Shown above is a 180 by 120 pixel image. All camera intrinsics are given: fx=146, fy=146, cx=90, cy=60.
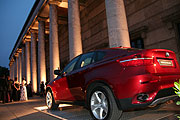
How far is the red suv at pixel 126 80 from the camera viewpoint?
8.24 feet

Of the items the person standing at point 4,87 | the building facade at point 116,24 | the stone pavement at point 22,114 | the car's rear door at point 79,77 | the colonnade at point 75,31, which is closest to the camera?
the car's rear door at point 79,77

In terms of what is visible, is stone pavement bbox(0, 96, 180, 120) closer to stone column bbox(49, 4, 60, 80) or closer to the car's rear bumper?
the car's rear bumper

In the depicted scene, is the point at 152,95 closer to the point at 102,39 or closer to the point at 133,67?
the point at 133,67

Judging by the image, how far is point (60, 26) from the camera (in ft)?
82.5

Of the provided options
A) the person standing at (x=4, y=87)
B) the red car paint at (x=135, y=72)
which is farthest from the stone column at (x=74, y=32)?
the red car paint at (x=135, y=72)

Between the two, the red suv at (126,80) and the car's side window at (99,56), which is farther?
the car's side window at (99,56)

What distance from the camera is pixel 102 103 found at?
3.07 meters

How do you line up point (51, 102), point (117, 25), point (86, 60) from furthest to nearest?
point (117, 25)
point (51, 102)
point (86, 60)

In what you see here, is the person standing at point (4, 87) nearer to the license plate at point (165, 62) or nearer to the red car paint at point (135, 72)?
the red car paint at point (135, 72)

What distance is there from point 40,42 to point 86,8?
7.32m

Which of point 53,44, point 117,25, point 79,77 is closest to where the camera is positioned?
point 79,77

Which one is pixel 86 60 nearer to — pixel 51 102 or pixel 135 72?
pixel 135 72

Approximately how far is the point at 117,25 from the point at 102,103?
417 cm

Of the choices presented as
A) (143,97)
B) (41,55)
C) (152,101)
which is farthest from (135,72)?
(41,55)
